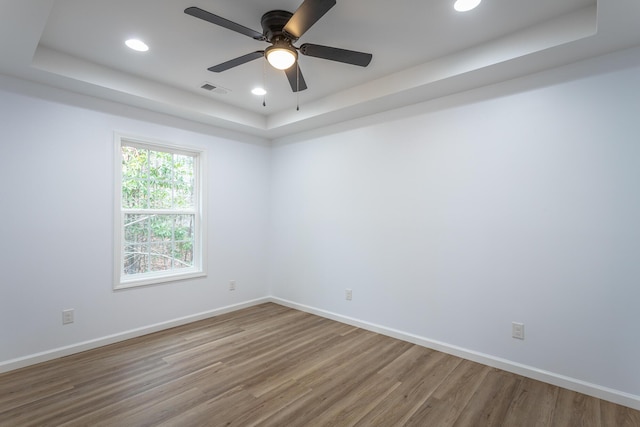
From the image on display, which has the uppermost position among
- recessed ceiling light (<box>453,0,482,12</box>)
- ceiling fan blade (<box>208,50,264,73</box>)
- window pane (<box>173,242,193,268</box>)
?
recessed ceiling light (<box>453,0,482,12</box>)

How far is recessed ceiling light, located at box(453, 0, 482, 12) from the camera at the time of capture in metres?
2.11

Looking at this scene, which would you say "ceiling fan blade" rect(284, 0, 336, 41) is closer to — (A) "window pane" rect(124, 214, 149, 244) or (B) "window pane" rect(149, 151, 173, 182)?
(B) "window pane" rect(149, 151, 173, 182)

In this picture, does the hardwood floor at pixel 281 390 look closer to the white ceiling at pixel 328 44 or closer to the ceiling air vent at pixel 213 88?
the white ceiling at pixel 328 44

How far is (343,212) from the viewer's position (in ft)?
13.4

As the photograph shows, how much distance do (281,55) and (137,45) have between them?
1348 millimetres

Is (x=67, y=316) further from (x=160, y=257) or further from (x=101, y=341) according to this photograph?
(x=160, y=257)

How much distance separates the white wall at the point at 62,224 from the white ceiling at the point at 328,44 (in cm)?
27

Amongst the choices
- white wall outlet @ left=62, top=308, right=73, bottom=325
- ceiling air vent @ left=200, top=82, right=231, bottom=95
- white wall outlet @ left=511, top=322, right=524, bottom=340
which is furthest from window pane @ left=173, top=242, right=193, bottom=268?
white wall outlet @ left=511, top=322, right=524, bottom=340

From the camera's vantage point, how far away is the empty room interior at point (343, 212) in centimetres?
226

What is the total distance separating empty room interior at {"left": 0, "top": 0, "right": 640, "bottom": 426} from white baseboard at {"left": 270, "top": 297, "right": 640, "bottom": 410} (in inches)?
0.9

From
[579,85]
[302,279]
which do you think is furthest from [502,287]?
[302,279]

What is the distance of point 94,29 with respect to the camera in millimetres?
2434

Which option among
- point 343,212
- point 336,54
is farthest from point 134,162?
point 336,54

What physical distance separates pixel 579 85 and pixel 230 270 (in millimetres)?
4230
